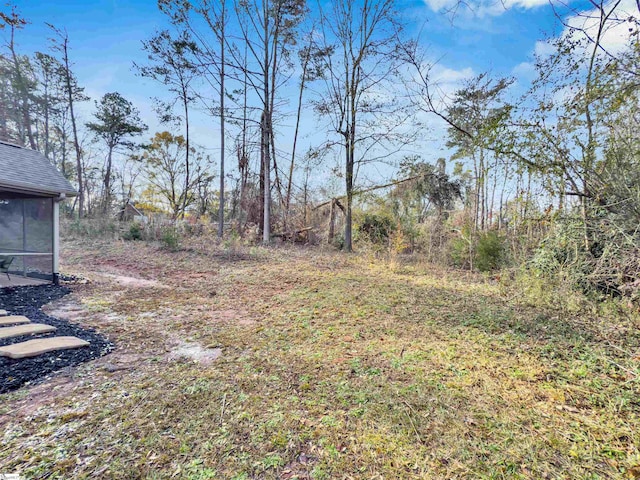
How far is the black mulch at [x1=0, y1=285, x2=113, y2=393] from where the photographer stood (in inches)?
82.8

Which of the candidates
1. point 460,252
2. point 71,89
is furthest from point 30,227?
point 71,89

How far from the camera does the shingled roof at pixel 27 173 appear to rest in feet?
14.1

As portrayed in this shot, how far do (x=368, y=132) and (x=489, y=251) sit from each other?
515 cm

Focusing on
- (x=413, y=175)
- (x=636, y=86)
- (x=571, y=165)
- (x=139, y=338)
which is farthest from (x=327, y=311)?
(x=413, y=175)

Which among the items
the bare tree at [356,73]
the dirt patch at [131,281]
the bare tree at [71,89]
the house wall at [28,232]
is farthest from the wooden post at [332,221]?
the bare tree at [71,89]

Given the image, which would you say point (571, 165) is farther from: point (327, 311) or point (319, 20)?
point (319, 20)

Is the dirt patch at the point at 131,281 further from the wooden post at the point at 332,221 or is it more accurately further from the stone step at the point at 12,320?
the wooden post at the point at 332,221

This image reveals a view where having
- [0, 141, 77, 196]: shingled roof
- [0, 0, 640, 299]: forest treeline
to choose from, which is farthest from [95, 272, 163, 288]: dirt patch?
[0, 0, 640, 299]: forest treeline

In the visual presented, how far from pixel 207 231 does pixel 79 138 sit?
10.5 meters

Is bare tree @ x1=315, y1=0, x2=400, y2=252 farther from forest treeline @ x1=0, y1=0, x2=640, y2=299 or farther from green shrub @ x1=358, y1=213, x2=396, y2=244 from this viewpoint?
green shrub @ x1=358, y1=213, x2=396, y2=244

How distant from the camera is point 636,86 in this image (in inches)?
108

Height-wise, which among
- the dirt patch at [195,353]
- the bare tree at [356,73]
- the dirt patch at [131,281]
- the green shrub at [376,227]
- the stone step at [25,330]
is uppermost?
the bare tree at [356,73]

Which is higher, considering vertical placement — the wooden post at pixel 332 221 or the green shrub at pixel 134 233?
the wooden post at pixel 332 221

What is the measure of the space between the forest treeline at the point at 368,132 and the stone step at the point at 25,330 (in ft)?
17.8
